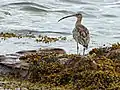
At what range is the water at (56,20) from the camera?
54.7 ft

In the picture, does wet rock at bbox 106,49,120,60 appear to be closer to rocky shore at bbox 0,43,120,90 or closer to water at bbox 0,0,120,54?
rocky shore at bbox 0,43,120,90

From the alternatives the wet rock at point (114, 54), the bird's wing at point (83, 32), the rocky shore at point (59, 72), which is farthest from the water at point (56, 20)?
the wet rock at point (114, 54)

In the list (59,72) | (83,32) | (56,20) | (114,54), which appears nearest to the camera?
(59,72)

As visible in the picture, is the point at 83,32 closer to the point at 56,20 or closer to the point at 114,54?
the point at 114,54

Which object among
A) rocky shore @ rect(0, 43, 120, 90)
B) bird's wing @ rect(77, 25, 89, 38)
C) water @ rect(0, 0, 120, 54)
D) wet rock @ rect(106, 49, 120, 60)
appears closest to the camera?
rocky shore @ rect(0, 43, 120, 90)

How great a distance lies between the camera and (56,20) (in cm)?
2408

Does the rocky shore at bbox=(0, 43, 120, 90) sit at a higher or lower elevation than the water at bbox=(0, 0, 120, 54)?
higher

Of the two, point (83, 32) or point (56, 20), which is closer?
point (83, 32)

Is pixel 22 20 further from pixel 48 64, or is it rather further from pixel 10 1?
pixel 48 64

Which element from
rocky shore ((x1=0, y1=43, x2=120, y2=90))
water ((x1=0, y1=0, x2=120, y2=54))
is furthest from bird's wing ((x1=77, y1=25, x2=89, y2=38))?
water ((x1=0, y1=0, x2=120, y2=54))

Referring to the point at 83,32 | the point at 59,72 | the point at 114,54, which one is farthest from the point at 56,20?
the point at 59,72

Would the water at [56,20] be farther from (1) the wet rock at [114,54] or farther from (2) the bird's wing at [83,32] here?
(1) the wet rock at [114,54]

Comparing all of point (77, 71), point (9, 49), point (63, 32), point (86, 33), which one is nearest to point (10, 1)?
point (63, 32)

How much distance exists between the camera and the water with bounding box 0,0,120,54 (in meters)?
16.7
